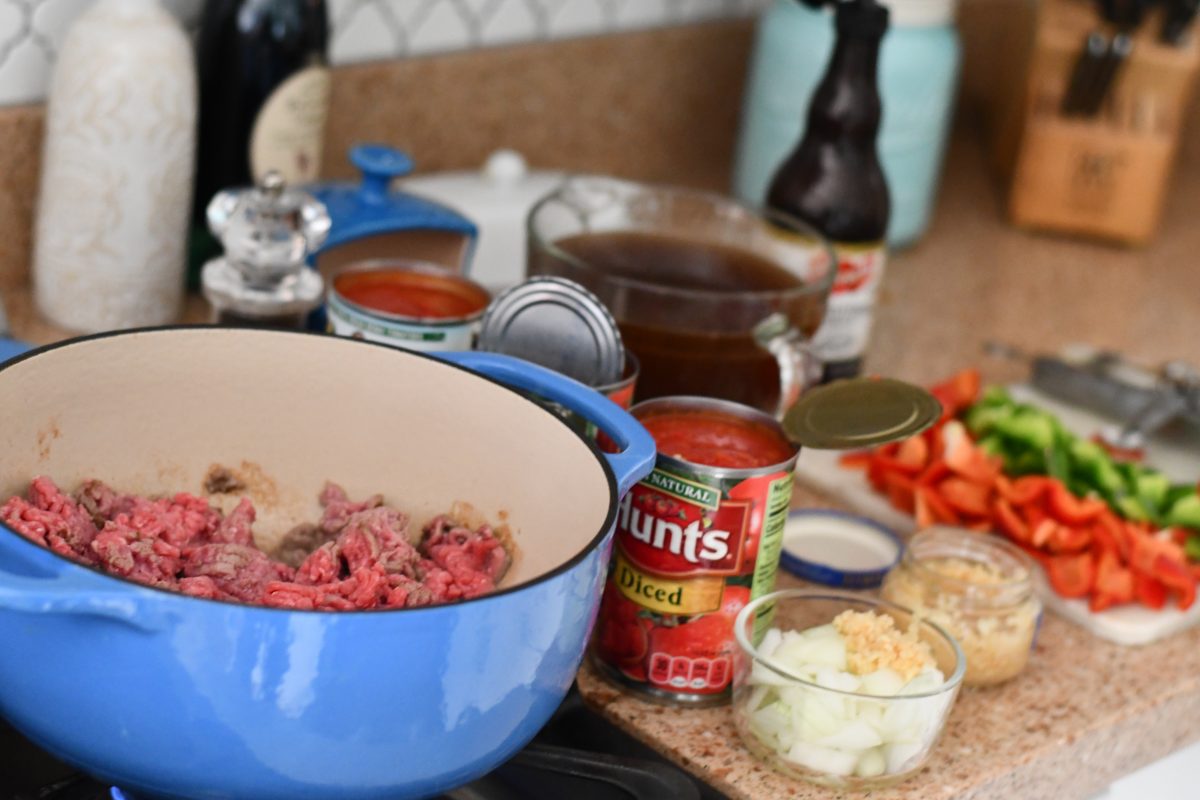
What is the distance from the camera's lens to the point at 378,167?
1112 millimetres

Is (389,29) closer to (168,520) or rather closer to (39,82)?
(39,82)

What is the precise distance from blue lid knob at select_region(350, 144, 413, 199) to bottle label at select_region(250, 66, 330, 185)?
0.08 metres

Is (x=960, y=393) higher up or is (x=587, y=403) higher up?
(x=587, y=403)

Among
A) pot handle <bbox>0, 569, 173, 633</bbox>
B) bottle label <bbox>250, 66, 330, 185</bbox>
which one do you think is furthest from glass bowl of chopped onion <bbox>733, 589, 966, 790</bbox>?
bottle label <bbox>250, 66, 330, 185</bbox>

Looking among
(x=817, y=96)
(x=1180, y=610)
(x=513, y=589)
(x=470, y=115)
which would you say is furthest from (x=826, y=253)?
(x=513, y=589)

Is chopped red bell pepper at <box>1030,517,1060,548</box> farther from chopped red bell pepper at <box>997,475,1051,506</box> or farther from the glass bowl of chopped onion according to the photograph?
the glass bowl of chopped onion

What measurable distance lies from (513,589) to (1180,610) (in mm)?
578

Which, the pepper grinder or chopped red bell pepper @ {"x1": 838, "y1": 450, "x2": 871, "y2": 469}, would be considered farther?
chopped red bell pepper @ {"x1": 838, "y1": 450, "x2": 871, "y2": 469}

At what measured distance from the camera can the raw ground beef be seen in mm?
724

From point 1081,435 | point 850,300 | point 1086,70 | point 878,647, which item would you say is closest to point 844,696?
point 878,647

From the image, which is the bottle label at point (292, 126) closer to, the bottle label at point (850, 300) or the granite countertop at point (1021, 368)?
the granite countertop at point (1021, 368)

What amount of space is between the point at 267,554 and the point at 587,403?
0.21m

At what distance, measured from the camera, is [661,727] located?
0.83 m

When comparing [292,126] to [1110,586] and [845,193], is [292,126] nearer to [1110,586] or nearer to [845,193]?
[845,193]
